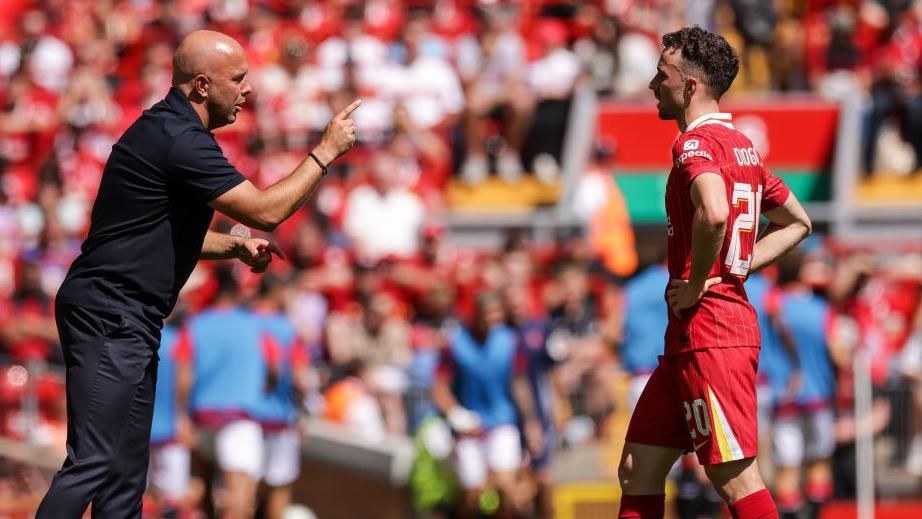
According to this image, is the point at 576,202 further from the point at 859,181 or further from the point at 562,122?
the point at 859,181

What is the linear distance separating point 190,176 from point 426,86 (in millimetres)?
10632

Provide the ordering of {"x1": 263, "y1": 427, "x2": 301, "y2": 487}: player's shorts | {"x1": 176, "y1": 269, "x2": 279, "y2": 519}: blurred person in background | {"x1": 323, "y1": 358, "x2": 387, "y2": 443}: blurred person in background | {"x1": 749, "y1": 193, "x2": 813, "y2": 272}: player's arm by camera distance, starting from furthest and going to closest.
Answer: {"x1": 323, "y1": 358, "x2": 387, "y2": 443}: blurred person in background < {"x1": 263, "y1": 427, "x2": 301, "y2": 487}: player's shorts < {"x1": 176, "y1": 269, "x2": 279, "y2": 519}: blurred person in background < {"x1": 749, "y1": 193, "x2": 813, "y2": 272}: player's arm

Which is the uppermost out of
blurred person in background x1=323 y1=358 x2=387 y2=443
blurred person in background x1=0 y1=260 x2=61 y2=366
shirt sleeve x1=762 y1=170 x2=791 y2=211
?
shirt sleeve x1=762 y1=170 x2=791 y2=211

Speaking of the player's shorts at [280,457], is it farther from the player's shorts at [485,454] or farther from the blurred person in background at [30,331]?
the blurred person in background at [30,331]

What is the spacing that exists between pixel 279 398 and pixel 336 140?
17.7 ft

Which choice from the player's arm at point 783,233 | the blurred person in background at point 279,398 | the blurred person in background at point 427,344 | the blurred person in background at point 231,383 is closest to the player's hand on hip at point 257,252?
the player's arm at point 783,233

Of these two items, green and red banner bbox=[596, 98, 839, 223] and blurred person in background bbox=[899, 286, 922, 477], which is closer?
blurred person in background bbox=[899, 286, 922, 477]

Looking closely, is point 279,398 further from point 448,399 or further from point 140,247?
point 140,247

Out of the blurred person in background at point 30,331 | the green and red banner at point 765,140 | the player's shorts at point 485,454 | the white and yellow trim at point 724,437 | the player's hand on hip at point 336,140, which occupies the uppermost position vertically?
the green and red banner at point 765,140

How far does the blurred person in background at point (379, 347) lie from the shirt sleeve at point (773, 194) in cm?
621

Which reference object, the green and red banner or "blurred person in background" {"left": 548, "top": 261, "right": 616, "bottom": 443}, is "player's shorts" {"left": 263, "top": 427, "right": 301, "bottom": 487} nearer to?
"blurred person in background" {"left": 548, "top": 261, "right": 616, "bottom": 443}

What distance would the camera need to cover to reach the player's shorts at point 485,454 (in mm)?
11602

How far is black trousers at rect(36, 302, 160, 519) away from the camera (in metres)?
6.12

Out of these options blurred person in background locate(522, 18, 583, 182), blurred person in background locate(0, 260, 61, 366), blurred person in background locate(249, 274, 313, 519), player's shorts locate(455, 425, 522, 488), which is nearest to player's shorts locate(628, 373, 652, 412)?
player's shorts locate(455, 425, 522, 488)
